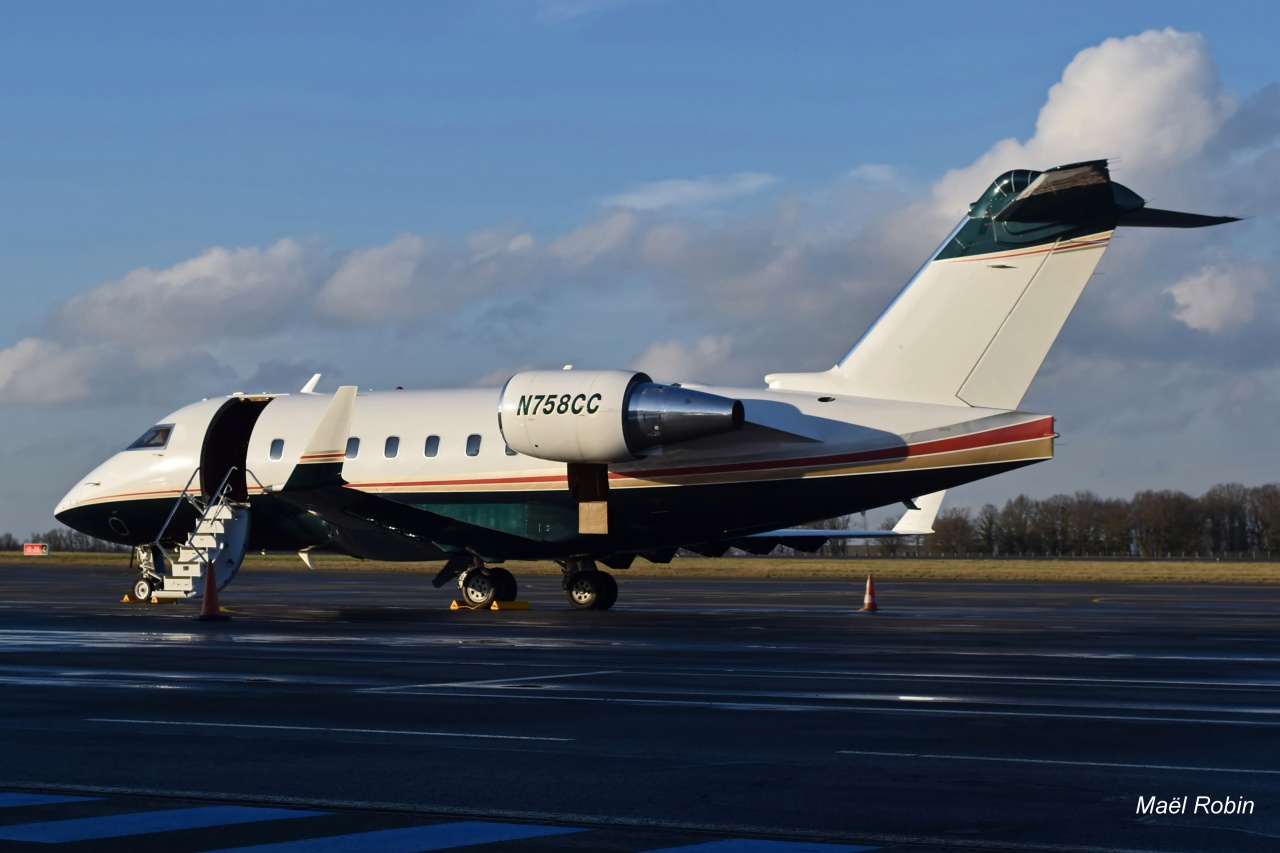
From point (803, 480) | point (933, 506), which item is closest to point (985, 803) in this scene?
point (803, 480)

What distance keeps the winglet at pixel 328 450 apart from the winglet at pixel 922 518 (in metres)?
17.4

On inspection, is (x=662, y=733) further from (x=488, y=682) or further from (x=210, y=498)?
(x=210, y=498)

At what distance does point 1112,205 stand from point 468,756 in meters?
17.5

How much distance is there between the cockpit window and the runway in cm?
998

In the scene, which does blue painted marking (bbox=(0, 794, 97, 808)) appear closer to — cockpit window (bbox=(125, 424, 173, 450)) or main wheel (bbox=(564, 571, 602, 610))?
main wheel (bbox=(564, 571, 602, 610))

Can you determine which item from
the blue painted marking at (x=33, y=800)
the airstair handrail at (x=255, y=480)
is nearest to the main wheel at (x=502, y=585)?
the airstair handrail at (x=255, y=480)

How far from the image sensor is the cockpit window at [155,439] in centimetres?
3288

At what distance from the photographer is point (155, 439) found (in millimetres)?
33062

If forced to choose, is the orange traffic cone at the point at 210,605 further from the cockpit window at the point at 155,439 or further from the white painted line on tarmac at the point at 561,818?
the white painted line on tarmac at the point at 561,818

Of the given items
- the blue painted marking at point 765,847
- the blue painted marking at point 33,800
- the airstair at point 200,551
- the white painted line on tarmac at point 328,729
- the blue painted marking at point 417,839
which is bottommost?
the blue painted marking at point 765,847

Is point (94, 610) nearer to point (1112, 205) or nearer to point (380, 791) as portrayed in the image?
point (1112, 205)

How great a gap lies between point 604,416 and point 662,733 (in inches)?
594

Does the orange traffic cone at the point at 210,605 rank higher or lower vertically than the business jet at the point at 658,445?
lower

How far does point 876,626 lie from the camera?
23.8m
